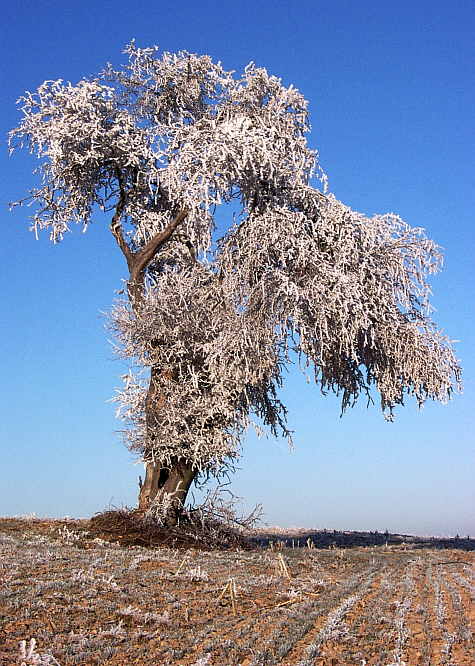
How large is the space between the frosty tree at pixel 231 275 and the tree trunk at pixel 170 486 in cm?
4

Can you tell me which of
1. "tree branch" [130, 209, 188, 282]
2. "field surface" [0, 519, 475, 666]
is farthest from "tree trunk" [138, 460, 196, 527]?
"tree branch" [130, 209, 188, 282]

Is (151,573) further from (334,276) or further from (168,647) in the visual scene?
(334,276)

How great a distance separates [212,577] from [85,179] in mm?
13509

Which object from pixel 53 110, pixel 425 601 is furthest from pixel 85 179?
pixel 425 601

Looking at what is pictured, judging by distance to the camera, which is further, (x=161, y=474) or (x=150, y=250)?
(x=150, y=250)

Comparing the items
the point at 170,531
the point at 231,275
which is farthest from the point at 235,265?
the point at 170,531

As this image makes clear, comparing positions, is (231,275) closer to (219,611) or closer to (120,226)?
(120,226)

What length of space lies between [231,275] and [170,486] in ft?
19.6

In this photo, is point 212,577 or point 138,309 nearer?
point 212,577

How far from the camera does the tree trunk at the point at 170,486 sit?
67.3 ft

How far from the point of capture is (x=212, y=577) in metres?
13.1

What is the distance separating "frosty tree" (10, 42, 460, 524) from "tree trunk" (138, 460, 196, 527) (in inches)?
1.6

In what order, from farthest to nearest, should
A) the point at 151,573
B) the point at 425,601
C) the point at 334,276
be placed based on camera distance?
the point at 334,276 → the point at 151,573 → the point at 425,601

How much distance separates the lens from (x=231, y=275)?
20.7m
